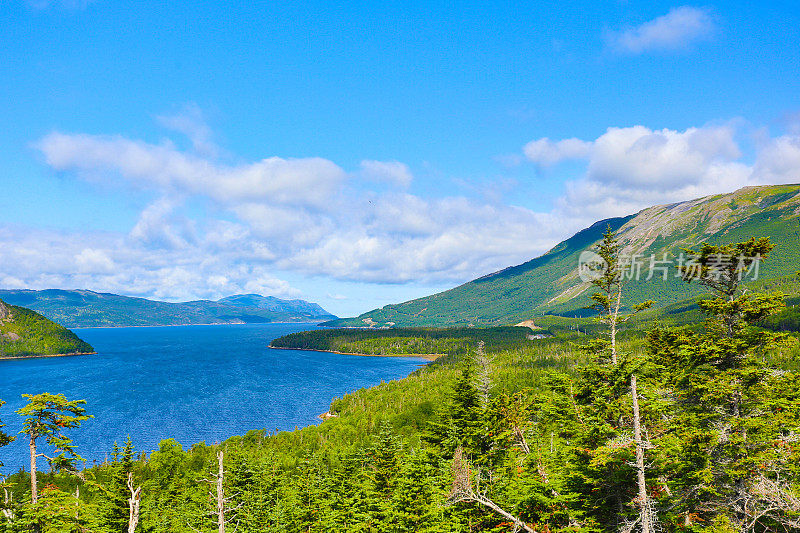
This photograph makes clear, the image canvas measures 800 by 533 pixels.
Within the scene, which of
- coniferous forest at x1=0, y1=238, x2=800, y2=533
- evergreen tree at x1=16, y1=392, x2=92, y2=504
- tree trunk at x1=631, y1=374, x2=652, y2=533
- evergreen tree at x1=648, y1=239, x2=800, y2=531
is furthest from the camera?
evergreen tree at x1=16, y1=392, x2=92, y2=504

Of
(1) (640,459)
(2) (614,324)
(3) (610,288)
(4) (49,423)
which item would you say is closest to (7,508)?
(4) (49,423)

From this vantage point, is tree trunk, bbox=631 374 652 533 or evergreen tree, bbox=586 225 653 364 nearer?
tree trunk, bbox=631 374 652 533

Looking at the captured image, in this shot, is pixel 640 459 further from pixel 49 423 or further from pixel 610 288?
pixel 49 423

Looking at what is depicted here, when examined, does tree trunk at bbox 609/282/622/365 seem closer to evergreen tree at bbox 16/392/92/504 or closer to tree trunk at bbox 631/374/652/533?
tree trunk at bbox 631/374/652/533

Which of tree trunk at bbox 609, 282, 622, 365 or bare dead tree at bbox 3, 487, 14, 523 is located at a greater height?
tree trunk at bbox 609, 282, 622, 365

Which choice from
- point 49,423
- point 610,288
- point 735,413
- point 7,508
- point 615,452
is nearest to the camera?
point 615,452

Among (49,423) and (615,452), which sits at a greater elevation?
(49,423)

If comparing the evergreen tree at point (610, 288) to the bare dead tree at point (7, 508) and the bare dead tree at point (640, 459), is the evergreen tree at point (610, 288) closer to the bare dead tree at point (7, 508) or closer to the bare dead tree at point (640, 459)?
the bare dead tree at point (640, 459)

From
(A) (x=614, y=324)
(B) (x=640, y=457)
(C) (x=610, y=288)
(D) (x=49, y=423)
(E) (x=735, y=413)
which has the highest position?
(C) (x=610, y=288)

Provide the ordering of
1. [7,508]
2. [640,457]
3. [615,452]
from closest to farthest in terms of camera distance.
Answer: [640,457]
[615,452]
[7,508]

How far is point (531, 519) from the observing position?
103ft

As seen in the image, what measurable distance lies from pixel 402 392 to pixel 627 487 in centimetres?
13469

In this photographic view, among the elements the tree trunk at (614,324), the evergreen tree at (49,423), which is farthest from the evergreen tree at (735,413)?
the evergreen tree at (49,423)

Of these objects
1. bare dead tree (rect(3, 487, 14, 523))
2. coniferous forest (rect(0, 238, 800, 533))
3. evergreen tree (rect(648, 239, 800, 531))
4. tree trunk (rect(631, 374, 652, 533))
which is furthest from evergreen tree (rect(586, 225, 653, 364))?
bare dead tree (rect(3, 487, 14, 523))
